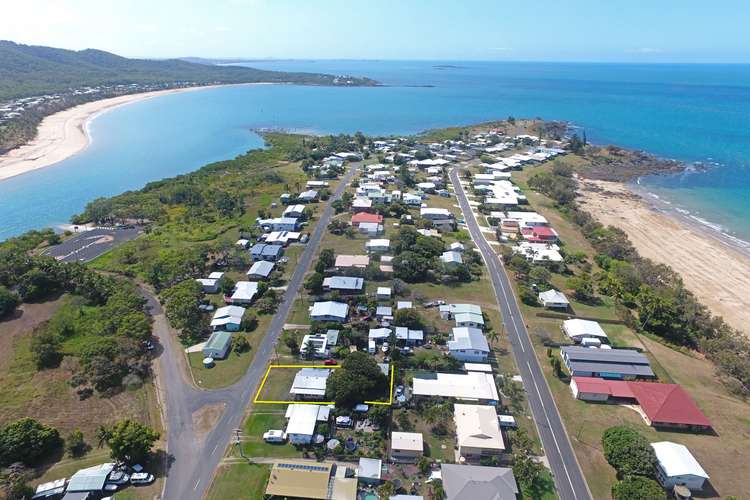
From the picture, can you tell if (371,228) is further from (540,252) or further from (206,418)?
(206,418)

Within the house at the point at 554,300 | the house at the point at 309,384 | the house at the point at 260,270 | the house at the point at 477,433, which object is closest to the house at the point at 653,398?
the house at the point at 477,433

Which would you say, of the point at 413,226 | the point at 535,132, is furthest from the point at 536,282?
the point at 535,132

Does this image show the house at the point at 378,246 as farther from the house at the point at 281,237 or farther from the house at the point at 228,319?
the house at the point at 228,319

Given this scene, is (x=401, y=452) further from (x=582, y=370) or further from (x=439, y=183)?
(x=439, y=183)

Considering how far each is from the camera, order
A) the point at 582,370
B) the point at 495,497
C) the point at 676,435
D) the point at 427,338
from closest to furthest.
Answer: the point at 495,497 < the point at 676,435 < the point at 582,370 < the point at 427,338

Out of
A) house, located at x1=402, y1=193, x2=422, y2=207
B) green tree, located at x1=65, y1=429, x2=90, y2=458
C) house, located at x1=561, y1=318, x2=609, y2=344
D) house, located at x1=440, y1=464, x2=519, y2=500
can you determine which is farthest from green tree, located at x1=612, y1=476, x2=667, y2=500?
house, located at x1=402, y1=193, x2=422, y2=207

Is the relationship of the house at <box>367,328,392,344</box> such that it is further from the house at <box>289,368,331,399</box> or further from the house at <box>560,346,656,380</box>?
the house at <box>560,346,656,380</box>
